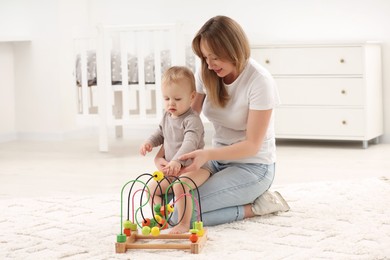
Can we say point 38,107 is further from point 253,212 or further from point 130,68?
point 253,212

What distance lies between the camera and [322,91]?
14.4 ft

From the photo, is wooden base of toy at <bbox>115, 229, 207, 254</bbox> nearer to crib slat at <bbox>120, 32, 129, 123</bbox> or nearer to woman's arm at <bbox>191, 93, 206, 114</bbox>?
woman's arm at <bbox>191, 93, 206, 114</bbox>

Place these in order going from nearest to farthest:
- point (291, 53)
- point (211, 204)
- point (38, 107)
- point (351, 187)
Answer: point (211, 204) < point (351, 187) < point (291, 53) < point (38, 107)

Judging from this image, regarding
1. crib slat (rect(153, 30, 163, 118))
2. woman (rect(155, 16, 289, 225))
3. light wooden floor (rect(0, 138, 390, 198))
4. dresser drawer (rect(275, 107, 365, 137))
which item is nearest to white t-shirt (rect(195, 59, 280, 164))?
woman (rect(155, 16, 289, 225))

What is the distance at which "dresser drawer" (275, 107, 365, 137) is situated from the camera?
4320 millimetres

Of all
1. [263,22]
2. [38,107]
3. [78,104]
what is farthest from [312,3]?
[38,107]

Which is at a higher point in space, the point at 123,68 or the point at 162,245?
the point at 123,68

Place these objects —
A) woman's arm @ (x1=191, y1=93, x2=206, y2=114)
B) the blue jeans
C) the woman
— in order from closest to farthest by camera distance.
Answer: the woman → the blue jeans → woman's arm @ (x1=191, y1=93, x2=206, y2=114)

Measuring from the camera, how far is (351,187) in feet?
9.74

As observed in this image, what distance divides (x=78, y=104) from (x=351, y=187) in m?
2.03

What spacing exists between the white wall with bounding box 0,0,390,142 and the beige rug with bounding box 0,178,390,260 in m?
2.00

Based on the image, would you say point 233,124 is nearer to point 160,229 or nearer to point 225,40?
point 225,40

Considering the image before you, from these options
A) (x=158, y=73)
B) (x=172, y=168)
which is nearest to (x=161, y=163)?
(x=172, y=168)

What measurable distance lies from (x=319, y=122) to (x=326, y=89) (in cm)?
19
